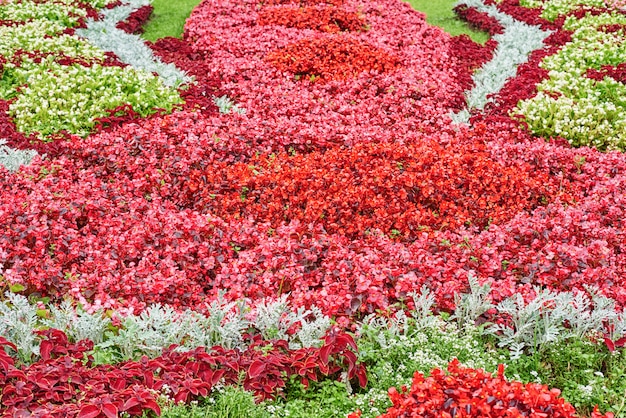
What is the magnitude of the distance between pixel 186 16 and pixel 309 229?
986cm

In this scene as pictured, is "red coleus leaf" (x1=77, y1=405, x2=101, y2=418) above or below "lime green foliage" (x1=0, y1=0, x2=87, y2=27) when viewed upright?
above

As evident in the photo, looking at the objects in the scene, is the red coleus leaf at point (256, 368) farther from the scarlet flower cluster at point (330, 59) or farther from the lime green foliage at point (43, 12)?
the lime green foliage at point (43, 12)

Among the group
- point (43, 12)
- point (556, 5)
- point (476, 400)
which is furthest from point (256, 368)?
point (556, 5)

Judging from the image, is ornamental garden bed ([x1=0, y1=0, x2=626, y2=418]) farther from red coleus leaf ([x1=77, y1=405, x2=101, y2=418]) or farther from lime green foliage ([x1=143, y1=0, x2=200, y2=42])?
lime green foliage ([x1=143, y1=0, x2=200, y2=42])

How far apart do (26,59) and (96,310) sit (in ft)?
22.1

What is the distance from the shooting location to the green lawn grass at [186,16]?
13.3 m

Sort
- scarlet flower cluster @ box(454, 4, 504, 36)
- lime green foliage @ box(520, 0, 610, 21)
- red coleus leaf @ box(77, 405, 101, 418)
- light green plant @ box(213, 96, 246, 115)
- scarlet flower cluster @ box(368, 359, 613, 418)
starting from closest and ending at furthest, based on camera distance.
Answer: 1. scarlet flower cluster @ box(368, 359, 613, 418)
2. red coleus leaf @ box(77, 405, 101, 418)
3. light green plant @ box(213, 96, 246, 115)
4. scarlet flower cluster @ box(454, 4, 504, 36)
5. lime green foliage @ box(520, 0, 610, 21)

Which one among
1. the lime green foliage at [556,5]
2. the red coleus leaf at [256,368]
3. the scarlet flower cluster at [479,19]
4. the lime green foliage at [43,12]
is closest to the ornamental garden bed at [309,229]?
the red coleus leaf at [256,368]

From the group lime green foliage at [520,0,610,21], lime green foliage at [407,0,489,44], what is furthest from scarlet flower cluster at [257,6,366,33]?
lime green foliage at [520,0,610,21]

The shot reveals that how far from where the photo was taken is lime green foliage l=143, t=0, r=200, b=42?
1312cm

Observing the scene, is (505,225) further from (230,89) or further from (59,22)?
(59,22)

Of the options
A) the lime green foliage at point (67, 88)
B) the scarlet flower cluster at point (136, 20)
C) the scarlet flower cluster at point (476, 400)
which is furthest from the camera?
the scarlet flower cluster at point (136, 20)

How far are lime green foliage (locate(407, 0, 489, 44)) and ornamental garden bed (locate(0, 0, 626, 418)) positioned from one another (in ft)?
7.30

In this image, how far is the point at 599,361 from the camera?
456 cm
